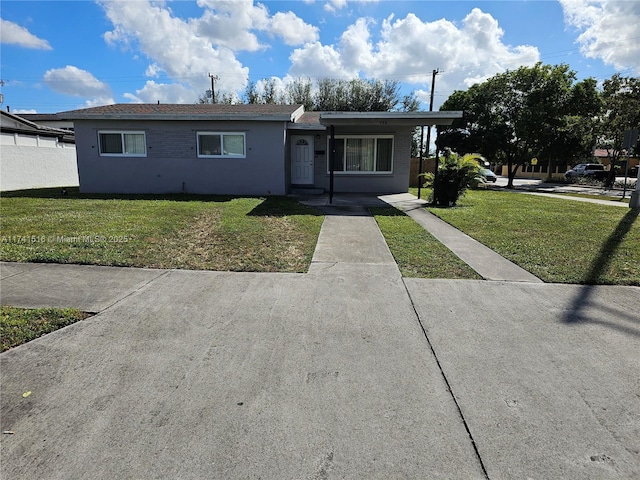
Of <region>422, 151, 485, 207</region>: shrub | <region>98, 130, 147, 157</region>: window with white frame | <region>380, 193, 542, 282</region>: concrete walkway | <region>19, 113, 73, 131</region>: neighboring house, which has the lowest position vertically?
<region>380, 193, 542, 282</region>: concrete walkway

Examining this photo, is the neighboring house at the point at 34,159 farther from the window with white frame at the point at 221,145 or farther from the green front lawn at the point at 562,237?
the green front lawn at the point at 562,237

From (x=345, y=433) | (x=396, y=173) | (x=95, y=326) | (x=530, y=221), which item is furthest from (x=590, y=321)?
(x=396, y=173)

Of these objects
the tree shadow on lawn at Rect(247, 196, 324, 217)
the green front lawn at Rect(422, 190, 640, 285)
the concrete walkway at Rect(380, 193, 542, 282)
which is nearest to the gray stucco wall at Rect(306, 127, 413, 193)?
the tree shadow on lawn at Rect(247, 196, 324, 217)

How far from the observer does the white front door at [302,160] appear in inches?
656

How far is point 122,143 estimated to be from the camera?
15227 mm

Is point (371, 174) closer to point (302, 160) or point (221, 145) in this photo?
point (302, 160)

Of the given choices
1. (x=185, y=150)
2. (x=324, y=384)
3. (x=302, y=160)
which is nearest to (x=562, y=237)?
(x=324, y=384)

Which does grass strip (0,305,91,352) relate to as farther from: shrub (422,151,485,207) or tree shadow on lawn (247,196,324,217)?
shrub (422,151,485,207)

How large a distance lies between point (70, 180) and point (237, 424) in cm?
2193

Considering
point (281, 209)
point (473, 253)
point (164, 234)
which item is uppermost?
point (281, 209)

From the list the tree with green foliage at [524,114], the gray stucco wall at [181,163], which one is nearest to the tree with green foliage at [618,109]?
the tree with green foliage at [524,114]

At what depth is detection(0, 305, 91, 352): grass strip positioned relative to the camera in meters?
3.67

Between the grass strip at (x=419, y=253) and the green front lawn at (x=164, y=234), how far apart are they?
61.9 inches

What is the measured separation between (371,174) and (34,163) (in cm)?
1525
